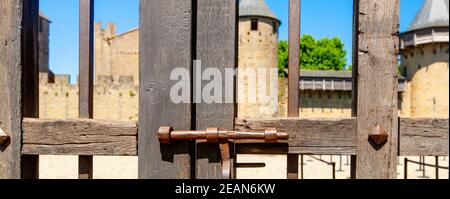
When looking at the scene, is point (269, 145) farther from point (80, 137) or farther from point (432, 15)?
point (432, 15)

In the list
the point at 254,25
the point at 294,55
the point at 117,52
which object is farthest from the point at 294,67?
the point at 117,52

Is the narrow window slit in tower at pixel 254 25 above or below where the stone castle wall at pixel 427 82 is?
above

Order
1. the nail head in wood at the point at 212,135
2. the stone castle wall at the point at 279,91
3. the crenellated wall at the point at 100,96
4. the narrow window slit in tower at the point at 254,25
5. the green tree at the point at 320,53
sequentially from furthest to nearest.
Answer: the green tree at the point at 320,53, the crenellated wall at the point at 100,96, the narrow window slit in tower at the point at 254,25, the stone castle wall at the point at 279,91, the nail head in wood at the point at 212,135

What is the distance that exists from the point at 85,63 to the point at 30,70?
0.27 meters

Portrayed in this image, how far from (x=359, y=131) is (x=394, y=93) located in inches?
8.8

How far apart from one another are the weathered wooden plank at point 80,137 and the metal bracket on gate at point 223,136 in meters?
0.20

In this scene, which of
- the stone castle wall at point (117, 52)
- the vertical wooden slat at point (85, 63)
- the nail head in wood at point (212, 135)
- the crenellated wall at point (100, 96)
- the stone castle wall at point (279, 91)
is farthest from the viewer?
the stone castle wall at point (117, 52)

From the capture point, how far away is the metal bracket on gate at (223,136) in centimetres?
139

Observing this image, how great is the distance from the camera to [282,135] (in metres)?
1.41

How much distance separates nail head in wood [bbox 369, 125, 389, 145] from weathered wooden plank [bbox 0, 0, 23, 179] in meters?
1.59

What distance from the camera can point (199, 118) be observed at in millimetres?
1482

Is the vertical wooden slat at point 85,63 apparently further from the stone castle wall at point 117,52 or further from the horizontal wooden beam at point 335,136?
the stone castle wall at point 117,52

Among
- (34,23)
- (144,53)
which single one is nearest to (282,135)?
(144,53)

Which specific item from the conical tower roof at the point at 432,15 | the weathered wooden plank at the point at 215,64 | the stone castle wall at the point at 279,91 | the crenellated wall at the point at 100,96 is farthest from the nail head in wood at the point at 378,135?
the conical tower roof at the point at 432,15
